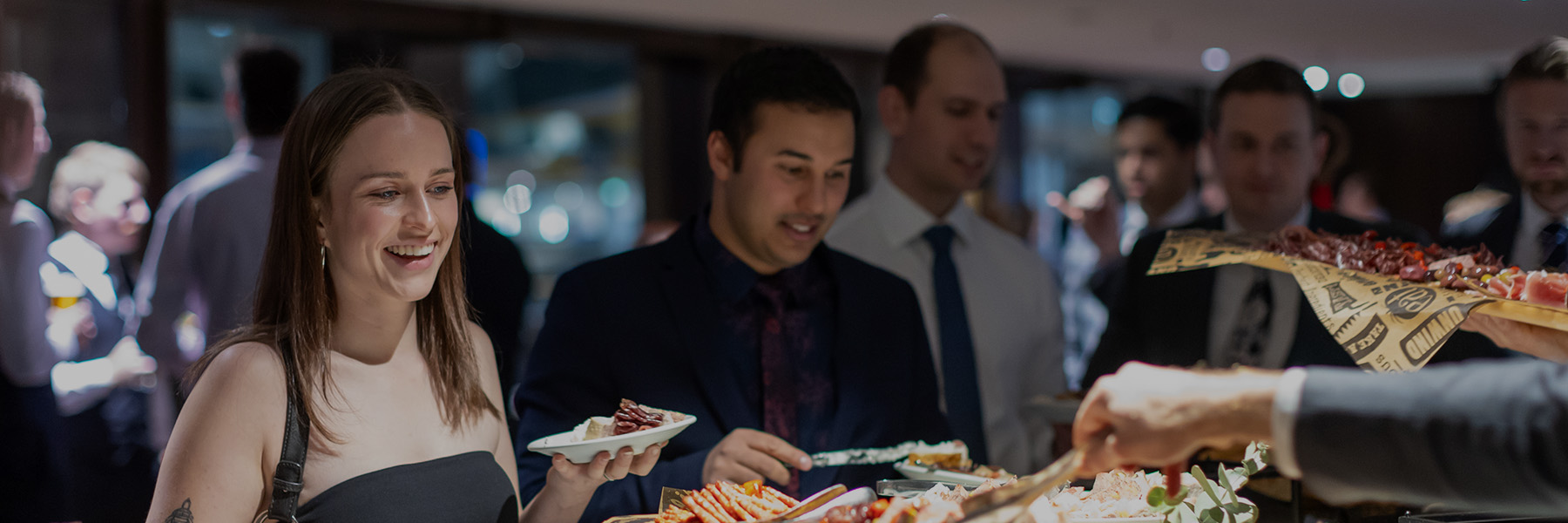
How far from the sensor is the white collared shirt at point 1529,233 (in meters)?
2.71

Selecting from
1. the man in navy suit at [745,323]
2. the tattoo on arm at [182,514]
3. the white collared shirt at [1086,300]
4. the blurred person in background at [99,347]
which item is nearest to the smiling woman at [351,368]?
the tattoo on arm at [182,514]

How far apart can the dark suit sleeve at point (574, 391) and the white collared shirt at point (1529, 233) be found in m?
2.17

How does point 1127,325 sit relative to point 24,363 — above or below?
above

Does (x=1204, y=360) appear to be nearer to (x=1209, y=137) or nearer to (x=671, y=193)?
(x=1209, y=137)

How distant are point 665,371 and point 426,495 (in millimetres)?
594

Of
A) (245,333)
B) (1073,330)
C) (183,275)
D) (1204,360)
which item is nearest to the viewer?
(245,333)

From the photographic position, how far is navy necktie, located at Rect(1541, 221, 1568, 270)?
263 centimetres

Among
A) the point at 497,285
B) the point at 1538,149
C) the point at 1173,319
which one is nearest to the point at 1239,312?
the point at 1173,319

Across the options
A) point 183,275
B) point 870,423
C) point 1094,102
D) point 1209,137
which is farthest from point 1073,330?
point 1094,102

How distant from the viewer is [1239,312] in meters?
2.85

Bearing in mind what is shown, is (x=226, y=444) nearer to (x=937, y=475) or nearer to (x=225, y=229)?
(x=937, y=475)

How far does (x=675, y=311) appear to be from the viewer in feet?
7.32

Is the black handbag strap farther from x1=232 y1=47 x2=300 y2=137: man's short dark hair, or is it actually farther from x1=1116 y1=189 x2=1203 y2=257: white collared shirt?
x1=1116 y1=189 x2=1203 y2=257: white collared shirt

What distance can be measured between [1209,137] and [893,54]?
95 cm
